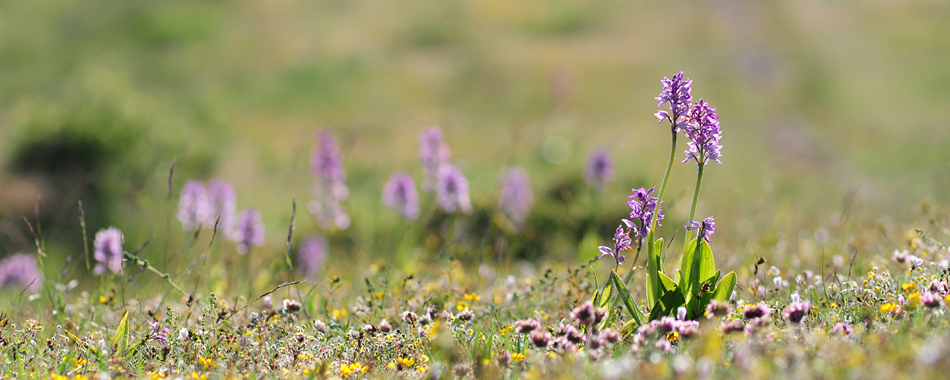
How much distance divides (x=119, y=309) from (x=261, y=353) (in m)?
1.70

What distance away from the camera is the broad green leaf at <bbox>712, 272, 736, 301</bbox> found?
10.4 feet

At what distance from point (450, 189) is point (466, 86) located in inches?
705

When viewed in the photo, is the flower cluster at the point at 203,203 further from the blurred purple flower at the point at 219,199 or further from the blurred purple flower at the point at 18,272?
the blurred purple flower at the point at 18,272

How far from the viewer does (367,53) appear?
85.4 feet

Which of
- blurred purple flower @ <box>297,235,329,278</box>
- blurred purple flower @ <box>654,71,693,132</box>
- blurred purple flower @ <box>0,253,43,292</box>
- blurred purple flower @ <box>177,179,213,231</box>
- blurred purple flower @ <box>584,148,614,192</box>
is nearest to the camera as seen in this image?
blurred purple flower @ <box>654,71,693,132</box>

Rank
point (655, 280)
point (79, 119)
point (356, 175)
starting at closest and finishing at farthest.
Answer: point (655, 280) → point (79, 119) → point (356, 175)

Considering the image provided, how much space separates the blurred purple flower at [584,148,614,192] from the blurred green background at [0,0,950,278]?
7955mm

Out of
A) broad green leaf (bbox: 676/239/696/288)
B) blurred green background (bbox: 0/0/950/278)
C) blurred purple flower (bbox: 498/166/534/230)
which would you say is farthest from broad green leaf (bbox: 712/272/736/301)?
blurred green background (bbox: 0/0/950/278)

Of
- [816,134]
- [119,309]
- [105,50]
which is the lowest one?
[105,50]

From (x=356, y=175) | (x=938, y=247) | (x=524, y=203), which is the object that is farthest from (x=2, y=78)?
(x=938, y=247)

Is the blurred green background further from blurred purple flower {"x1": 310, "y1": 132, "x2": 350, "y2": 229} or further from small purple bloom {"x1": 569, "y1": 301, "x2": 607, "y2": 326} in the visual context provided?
small purple bloom {"x1": 569, "y1": 301, "x2": 607, "y2": 326}

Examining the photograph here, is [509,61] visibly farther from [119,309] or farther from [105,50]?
[119,309]

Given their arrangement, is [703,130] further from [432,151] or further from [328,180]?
[328,180]

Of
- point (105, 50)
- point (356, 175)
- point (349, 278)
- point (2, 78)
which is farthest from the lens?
point (105, 50)
